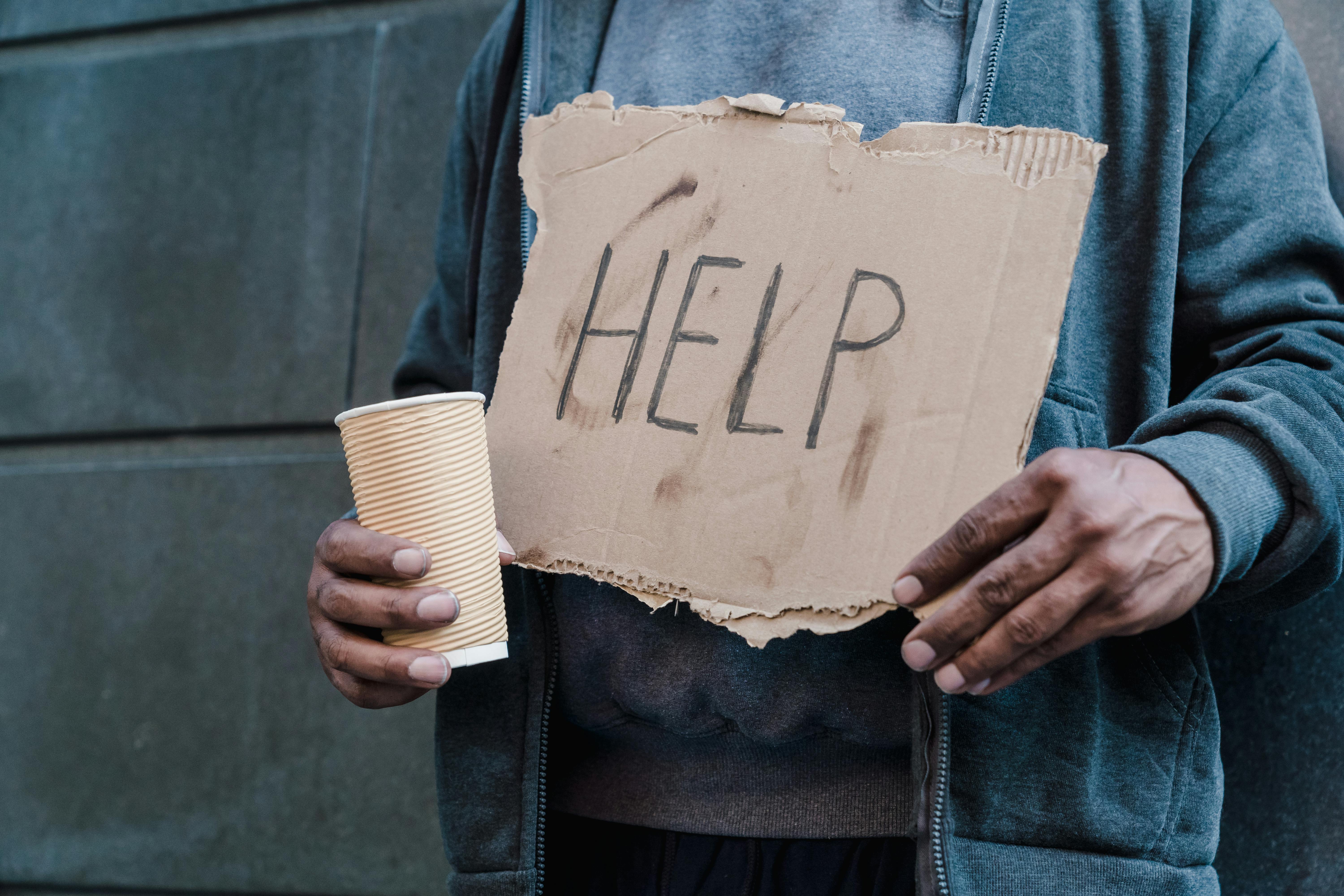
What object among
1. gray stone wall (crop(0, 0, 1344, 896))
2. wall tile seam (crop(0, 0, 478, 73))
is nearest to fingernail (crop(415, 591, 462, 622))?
gray stone wall (crop(0, 0, 1344, 896))

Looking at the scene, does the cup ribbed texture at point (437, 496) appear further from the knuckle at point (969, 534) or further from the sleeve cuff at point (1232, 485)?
the sleeve cuff at point (1232, 485)

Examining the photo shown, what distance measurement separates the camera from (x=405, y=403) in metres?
0.84

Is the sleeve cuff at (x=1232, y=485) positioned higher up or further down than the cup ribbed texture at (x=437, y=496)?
Result: higher up

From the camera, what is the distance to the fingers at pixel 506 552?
0.96 m

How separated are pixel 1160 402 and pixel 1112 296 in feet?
0.42

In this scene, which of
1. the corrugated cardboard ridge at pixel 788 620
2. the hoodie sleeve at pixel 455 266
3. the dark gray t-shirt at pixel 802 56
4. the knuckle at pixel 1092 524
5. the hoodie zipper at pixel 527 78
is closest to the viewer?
the knuckle at pixel 1092 524

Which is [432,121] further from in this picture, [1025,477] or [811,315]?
[1025,477]

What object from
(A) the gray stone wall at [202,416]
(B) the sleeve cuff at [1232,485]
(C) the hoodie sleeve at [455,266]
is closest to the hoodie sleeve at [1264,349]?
(B) the sleeve cuff at [1232,485]

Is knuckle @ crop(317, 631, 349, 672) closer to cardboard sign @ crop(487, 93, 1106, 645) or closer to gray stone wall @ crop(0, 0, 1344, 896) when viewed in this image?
cardboard sign @ crop(487, 93, 1106, 645)

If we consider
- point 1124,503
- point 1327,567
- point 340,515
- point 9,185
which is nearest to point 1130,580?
point 1124,503

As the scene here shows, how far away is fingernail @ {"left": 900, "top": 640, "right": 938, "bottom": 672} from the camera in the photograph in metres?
0.76

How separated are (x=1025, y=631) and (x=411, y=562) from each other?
0.52 meters

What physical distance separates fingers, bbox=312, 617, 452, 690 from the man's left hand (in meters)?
0.42

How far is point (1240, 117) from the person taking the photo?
104cm
